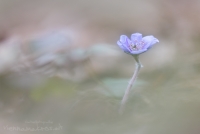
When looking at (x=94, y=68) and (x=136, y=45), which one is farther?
(x=94, y=68)

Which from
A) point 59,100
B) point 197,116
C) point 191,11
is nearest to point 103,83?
point 59,100

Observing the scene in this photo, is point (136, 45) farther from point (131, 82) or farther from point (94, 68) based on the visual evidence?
point (94, 68)

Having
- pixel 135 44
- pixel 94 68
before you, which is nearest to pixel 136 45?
pixel 135 44

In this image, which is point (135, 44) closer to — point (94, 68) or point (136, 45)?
point (136, 45)

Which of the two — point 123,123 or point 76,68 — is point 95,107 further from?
point 76,68

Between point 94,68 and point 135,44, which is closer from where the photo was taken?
point 135,44

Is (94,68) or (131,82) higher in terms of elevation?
(94,68)

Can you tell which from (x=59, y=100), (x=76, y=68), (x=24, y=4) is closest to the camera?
(x=59, y=100)
